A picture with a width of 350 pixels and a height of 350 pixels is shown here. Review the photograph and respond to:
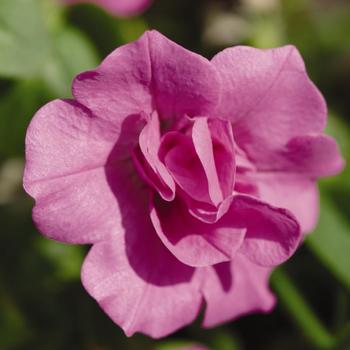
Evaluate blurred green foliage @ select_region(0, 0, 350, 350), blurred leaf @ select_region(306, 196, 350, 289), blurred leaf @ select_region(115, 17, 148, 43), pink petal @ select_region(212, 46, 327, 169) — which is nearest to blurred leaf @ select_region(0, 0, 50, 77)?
blurred green foliage @ select_region(0, 0, 350, 350)

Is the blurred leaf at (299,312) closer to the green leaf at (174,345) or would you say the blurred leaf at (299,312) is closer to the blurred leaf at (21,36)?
the green leaf at (174,345)

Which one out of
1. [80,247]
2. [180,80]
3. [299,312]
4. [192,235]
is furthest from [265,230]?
[80,247]

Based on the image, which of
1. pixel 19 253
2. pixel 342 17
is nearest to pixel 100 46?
pixel 19 253

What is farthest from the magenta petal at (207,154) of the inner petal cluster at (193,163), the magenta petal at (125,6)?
the magenta petal at (125,6)

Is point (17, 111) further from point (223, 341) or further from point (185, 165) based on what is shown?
point (223, 341)

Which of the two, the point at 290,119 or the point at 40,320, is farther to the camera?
the point at 40,320

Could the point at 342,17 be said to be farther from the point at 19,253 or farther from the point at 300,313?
the point at 19,253

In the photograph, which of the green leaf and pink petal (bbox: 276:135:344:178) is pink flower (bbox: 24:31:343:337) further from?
the green leaf
